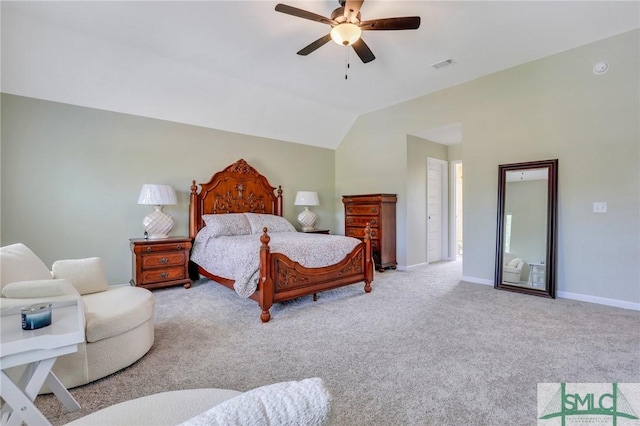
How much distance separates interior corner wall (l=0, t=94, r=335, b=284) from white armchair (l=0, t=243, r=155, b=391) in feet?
5.95

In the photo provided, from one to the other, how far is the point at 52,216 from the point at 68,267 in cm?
187

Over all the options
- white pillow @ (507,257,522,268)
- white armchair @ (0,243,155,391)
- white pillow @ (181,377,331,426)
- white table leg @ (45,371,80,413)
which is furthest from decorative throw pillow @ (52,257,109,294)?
white pillow @ (507,257,522,268)

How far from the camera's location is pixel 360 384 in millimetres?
1894

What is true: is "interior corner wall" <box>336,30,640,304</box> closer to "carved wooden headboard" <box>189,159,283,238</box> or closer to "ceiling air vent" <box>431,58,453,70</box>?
"ceiling air vent" <box>431,58,453,70</box>

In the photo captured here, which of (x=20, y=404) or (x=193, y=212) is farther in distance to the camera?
(x=193, y=212)

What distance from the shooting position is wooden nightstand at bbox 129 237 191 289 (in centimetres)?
386

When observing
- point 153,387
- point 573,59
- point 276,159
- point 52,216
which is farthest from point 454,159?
point 52,216

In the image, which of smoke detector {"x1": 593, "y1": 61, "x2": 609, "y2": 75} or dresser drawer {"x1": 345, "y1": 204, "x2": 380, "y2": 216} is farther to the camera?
dresser drawer {"x1": 345, "y1": 204, "x2": 380, "y2": 216}

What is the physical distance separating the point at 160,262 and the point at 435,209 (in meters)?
5.20

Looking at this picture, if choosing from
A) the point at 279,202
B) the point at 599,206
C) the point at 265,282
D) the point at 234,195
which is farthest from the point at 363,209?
the point at 599,206

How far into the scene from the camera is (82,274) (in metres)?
2.43

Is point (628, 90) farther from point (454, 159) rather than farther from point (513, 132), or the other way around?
point (454, 159)

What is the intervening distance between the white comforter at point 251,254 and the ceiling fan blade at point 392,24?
225 centimetres

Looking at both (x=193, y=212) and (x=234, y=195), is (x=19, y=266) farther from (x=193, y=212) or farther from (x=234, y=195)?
(x=234, y=195)
